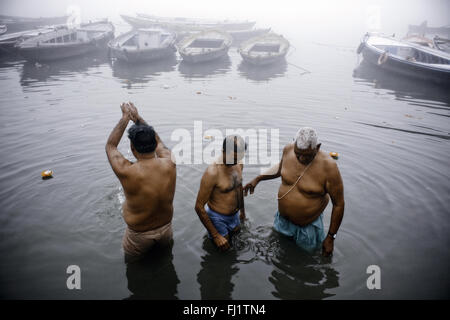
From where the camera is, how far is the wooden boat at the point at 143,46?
16656 mm

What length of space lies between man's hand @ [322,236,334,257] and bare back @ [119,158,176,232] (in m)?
2.10

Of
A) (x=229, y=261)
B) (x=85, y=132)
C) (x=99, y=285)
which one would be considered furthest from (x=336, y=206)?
(x=85, y=132)

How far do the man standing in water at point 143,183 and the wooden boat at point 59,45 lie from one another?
17.3 meters

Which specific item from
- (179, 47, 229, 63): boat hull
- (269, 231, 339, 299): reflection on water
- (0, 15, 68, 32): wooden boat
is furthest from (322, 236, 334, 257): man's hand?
(0, 15, 68, 32): wooden boat

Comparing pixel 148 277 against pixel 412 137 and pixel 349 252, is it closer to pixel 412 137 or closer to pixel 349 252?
pixel 349 252

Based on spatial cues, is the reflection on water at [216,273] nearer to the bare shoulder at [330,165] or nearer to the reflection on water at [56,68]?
the bare shoulder at [330,165]

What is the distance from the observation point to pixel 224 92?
1236 centimetres

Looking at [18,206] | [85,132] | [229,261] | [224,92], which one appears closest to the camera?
[229,261]

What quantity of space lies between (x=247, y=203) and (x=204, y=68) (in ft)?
47.0

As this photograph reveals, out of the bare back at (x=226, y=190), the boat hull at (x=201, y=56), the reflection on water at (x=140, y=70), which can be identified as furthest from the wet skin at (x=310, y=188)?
the boat hull at (x=201, y=56)

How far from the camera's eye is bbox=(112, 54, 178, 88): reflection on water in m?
14.6

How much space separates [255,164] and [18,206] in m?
4.92

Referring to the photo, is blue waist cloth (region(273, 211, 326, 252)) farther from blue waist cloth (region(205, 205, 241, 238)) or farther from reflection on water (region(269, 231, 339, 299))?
blue waist cloth (region(205, 205, 241, 238))
